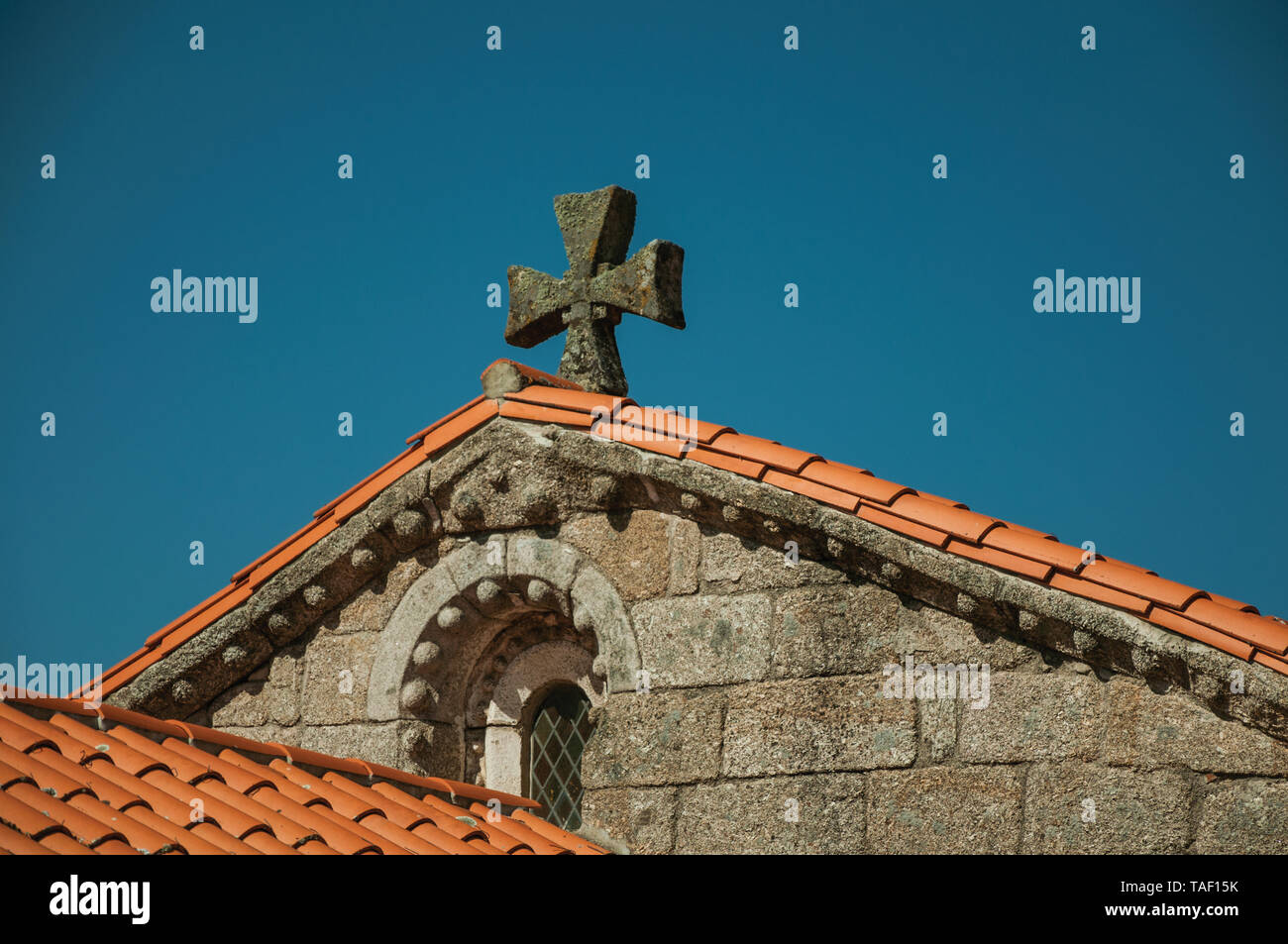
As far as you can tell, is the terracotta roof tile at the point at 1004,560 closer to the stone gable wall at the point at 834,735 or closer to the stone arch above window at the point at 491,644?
the stone gable wall at the point at 834,735

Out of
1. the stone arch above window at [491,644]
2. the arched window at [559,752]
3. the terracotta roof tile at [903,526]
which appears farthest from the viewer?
the arched window at [559,752]

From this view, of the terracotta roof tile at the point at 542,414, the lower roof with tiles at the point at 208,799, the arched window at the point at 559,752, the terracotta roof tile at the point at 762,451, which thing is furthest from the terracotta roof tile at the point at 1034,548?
the arched window at the point at 559,752

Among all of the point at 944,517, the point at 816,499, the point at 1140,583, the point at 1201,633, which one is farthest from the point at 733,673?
the point at 1201,633

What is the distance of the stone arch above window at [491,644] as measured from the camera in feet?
20.9

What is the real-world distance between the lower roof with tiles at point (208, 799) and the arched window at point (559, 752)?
33cm

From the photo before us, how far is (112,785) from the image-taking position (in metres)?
4.71

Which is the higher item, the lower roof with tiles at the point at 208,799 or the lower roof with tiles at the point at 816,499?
the lower roof with tiles at the point at 816,499

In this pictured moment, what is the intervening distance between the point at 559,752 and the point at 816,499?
1.84 meters

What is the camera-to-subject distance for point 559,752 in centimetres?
662

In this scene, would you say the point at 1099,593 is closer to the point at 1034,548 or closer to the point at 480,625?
the point at 1034,548

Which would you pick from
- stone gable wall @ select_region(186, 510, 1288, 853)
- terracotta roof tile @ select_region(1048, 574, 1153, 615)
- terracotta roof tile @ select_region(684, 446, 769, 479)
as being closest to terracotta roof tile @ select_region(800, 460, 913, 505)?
terracotta roof tile @ select_region(684, 446, 769, 479)

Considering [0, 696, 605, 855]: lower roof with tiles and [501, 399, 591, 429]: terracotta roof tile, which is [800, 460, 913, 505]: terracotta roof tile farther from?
[0, 696, 605, 855]: lower roof with tiles
